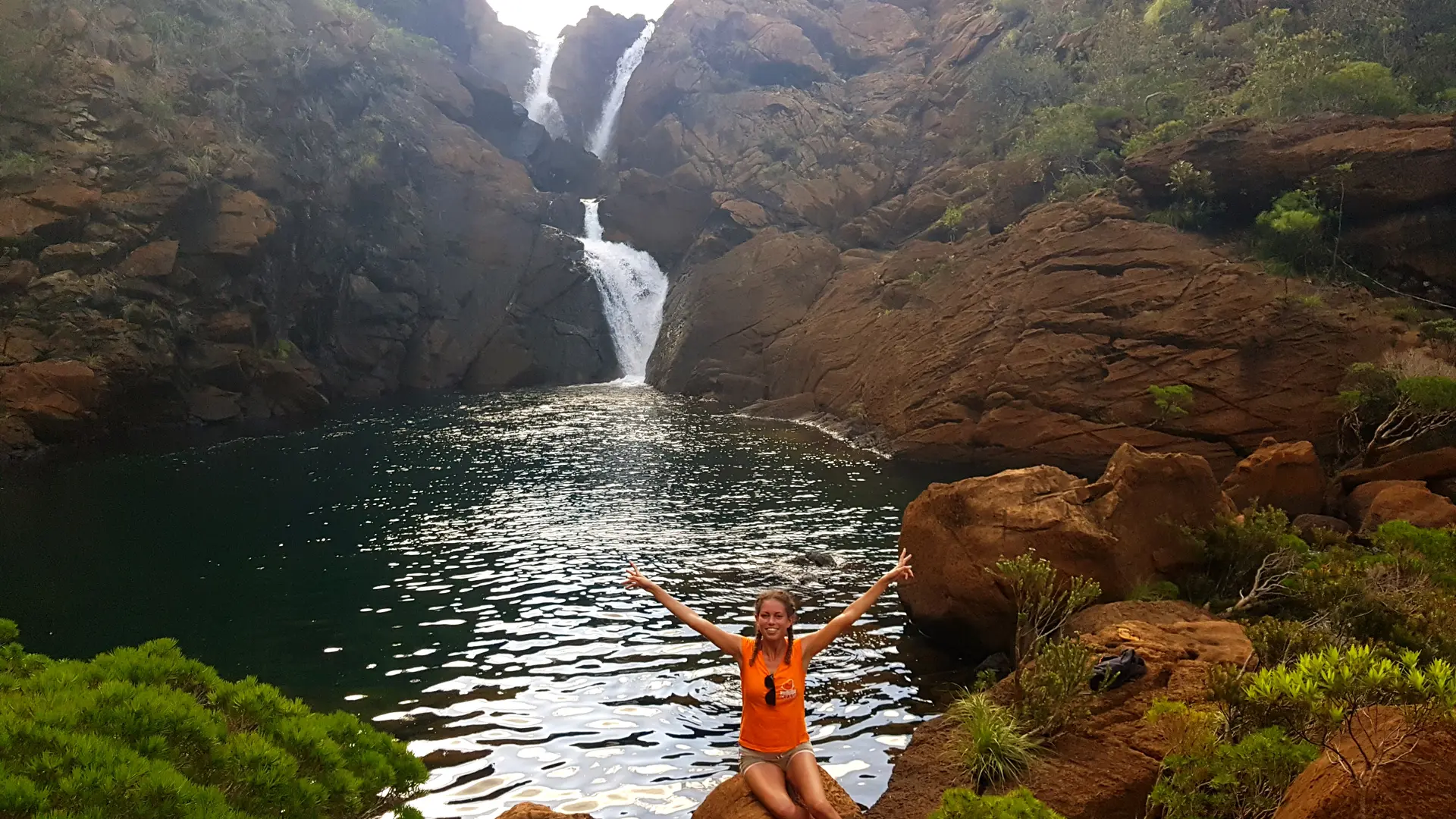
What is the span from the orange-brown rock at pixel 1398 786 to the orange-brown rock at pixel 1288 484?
54.2 ft

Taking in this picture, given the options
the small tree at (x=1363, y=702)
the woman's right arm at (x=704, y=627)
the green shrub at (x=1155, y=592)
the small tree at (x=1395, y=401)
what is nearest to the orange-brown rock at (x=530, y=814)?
the woman's right arm at (x=704, y=627)

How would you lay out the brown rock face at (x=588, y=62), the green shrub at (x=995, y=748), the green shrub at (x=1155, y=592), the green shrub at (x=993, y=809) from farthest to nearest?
the brown rock face at (x=588, y=62) < the green shrub at (x=1155, y=592) < the green shrub at (x=995, y=748) < the green shrub at (x=993, y=809)

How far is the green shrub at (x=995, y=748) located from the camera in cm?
891

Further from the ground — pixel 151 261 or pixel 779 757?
pixel 151 261

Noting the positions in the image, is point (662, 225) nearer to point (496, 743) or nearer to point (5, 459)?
point (5, 459)

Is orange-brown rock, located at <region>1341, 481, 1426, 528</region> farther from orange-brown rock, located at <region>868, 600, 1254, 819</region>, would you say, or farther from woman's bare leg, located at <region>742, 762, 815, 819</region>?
woman's bare leg, located at <region>742, 762, 815, 819</region>

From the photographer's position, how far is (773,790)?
6.82m

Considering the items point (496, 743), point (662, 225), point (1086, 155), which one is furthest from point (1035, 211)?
point (496, 743)

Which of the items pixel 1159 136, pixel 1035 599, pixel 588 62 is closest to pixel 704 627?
pixel 1035 599

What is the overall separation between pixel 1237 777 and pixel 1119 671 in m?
3.18

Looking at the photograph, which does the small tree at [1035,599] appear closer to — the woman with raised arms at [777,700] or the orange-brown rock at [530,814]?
the woman with raised arms at [777,700]

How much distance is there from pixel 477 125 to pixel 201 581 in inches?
2650

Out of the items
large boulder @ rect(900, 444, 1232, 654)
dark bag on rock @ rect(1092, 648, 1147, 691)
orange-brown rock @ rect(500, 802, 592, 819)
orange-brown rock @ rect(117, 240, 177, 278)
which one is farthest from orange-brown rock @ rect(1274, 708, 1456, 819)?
orange-brown rock @ rect(117, 240, 177, 278)

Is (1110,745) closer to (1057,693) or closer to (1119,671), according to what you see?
(1057,693)
